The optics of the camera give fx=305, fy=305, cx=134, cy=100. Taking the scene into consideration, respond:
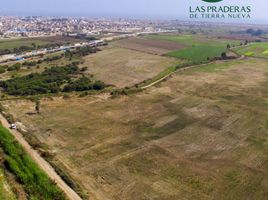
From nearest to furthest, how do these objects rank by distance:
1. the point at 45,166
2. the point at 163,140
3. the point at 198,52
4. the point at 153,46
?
1. the point at 45,166
2. the point at 163,140
3. the point at 198,52
4. the point at 153,46

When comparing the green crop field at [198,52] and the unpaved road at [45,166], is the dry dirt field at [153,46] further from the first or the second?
the unpaved road at [45,166]

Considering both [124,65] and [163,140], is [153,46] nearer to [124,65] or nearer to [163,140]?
[124,65]

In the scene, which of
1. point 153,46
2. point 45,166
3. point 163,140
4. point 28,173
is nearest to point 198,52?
point 153,46

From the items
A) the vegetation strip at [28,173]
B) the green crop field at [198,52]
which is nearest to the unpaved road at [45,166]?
the vegetation strip at [28,173]

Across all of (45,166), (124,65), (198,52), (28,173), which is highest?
(198,52)

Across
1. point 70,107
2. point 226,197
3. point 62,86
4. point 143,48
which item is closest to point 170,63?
point 143,48

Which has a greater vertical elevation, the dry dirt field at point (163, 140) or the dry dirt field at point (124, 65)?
the dry dirt field at point (124, 65)

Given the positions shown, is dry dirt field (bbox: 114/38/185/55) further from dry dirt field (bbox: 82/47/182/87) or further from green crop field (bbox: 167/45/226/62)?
dry dirt field (bbox: 82/47/182/87)

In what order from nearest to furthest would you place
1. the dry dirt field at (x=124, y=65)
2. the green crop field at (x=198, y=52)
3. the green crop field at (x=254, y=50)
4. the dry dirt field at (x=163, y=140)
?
the dry dirt field at (x=163, y=140) < the dry dirt field at (x=124, y=65) < the green crop field at (x=198, y=52) < the green crop field at (x=254, y=50)
